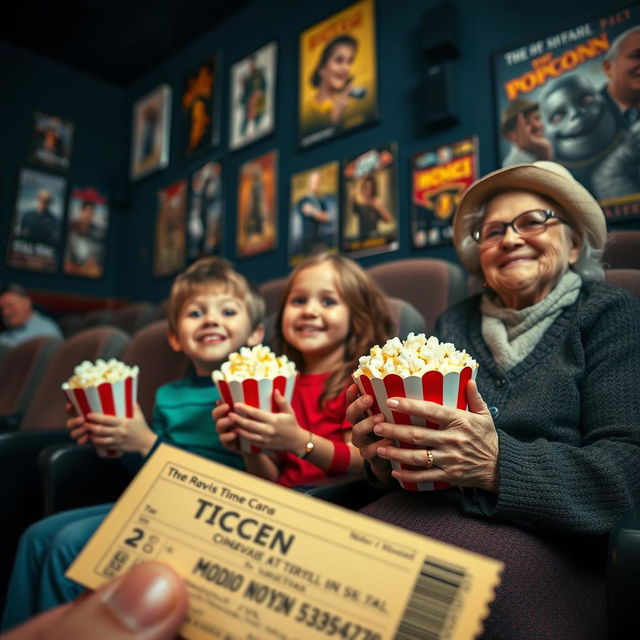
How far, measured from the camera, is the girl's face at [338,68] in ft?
10.9

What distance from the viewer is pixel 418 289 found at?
1926 millimetres

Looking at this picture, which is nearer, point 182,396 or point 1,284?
point 182,396

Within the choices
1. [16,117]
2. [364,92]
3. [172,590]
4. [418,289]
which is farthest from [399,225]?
[16,117]

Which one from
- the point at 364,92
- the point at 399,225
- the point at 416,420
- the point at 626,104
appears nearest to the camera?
the point at 416,420

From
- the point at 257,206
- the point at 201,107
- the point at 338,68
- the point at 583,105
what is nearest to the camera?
the point at 583,105

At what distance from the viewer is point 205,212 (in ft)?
14.2

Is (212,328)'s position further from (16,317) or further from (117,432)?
(16,317)

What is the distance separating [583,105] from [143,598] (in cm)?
250

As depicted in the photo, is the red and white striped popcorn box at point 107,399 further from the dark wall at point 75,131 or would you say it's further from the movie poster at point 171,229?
the dark wall at point 75,131

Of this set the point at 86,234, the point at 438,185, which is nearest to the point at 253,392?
the point at 438,185

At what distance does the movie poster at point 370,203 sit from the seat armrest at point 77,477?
193cm

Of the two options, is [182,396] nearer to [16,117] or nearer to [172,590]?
[172,590]

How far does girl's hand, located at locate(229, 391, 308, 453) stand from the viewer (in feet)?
3.74

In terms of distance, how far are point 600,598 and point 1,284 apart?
5215 mm
